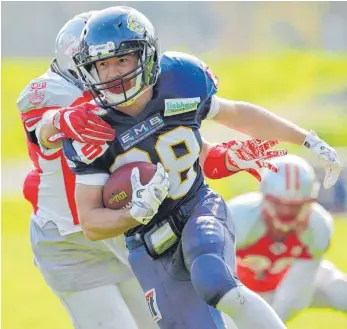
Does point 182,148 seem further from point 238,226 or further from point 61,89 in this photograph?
point 238,226

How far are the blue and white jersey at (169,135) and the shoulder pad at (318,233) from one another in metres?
2.01

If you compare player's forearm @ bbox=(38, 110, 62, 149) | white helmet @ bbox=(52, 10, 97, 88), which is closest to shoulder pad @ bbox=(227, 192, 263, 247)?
white helmet @ bbox=(52, 10, 97, 88)

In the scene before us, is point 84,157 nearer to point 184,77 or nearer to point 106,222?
point 106,222

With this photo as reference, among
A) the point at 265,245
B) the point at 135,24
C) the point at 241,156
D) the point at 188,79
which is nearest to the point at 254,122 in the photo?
the point at 241,156

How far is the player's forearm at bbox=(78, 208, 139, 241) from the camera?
3.64 metres

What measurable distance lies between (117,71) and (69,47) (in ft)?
2.49

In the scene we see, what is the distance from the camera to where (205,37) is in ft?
57.8

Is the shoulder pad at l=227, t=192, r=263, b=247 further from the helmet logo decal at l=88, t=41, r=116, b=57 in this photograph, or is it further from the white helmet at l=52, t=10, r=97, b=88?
the helmet logo decal at l=88, t=41, r=116, b=57

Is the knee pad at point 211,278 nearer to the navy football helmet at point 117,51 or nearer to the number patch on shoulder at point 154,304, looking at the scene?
the number patch on shoulder at point 154,304

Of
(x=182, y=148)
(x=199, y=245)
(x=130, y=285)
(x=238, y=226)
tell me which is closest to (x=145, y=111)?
(x=182, y=148)

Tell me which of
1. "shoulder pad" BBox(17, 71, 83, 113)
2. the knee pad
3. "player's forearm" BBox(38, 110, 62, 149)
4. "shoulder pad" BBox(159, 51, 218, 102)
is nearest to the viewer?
the knee pad

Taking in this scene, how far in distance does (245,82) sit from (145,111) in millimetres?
12881

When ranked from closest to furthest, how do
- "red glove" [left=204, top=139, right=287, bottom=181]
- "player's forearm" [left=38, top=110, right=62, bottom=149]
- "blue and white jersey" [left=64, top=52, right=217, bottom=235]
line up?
"blue and white jersey" [left=64, top=52, right=217, bottom=235]
"player's forearm" [left=38, top=110, right=62, bottom=149]
"red glove" [left=204, top=139, right=287, bottom=181]

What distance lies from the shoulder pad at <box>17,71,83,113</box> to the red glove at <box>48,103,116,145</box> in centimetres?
61
